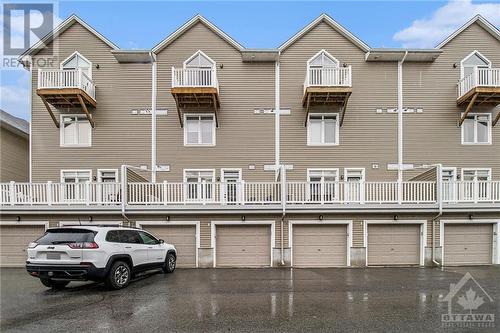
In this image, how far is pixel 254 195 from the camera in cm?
1330

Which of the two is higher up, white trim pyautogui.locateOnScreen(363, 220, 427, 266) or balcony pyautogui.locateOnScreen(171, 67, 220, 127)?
balcony pyautogui.locateOnScreen(171, 67, 220, 127)

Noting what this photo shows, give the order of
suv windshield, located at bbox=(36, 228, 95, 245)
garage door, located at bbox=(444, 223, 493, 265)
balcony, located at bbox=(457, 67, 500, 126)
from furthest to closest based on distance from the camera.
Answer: balcony, located at bbox=(457, 67, 500, 126)
garage door, located at bbox=(444, 223, 493, 265)
suv windshield, located at bbox=(36, 228, 95, 245)

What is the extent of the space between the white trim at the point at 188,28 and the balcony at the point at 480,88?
10.7m

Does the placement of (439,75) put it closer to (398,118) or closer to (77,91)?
(398,118)

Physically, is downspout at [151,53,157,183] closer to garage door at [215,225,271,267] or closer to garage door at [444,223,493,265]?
garage door at [215,225,271,267]

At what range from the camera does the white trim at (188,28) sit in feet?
52.6

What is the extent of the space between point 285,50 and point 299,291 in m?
11.9

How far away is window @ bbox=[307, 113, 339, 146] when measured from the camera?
622 inches

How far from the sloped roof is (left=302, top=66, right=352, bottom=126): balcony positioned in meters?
5.38

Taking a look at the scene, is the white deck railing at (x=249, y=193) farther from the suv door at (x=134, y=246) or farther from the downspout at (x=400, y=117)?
the suv door at (x=134, y=246)

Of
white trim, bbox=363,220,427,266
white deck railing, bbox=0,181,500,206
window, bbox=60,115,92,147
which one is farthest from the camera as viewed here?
window, bbox=60,115,92,147

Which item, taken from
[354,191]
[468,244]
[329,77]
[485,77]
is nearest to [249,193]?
[354,191]

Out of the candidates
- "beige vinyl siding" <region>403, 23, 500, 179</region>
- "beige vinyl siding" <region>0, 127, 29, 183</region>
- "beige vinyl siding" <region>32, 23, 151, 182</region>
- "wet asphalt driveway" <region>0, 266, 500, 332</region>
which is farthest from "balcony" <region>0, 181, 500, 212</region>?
"beige vinyl siding" <region>0, 127, 29, 183</region>

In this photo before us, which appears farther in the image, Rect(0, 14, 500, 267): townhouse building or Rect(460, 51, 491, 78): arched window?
Rect(460, 51, 491, 78): arched window
